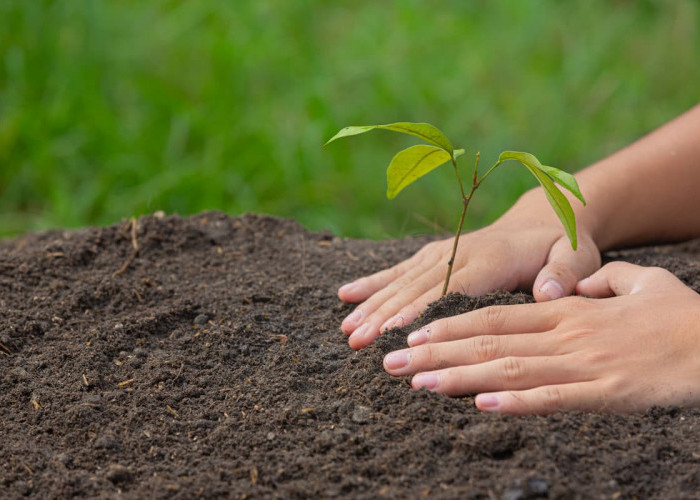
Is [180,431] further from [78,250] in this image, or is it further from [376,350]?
[78,250]

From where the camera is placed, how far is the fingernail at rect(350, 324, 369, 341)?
169cm

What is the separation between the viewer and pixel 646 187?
81.4 inches

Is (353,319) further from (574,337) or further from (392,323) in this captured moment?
(574,337)

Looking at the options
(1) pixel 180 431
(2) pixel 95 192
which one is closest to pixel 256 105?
(2) pixel 95 192

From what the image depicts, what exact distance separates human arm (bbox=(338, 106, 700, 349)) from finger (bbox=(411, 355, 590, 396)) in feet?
0.83

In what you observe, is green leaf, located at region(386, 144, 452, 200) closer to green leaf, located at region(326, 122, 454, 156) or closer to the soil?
green leaf, located at region(326, 122, 454, 156)

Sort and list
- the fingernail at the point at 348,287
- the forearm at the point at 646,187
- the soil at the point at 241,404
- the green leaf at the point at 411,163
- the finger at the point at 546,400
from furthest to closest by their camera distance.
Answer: the forearm at the point at 646,187 → the fingernail at the point at 348,287 → the green leaf at the point at 411,163 → the finger at the point at 546,400 → the soil at the point at 241,404

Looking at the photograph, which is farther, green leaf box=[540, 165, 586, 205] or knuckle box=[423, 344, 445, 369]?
knuckle box=[423, 344, 445, 369]

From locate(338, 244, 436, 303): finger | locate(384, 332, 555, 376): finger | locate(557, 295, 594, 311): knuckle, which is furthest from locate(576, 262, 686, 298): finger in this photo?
locate(338, 244, 436, 303): finger

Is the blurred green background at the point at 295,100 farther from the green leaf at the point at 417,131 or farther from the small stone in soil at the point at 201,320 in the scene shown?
the green leaf at the point at 417,131

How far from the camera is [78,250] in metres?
2.10

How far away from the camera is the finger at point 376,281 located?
1.88 metres

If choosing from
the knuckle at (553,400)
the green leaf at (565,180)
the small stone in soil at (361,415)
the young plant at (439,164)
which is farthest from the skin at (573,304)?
the green leaf at (565,180)

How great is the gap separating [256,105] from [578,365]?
2.92 meters
